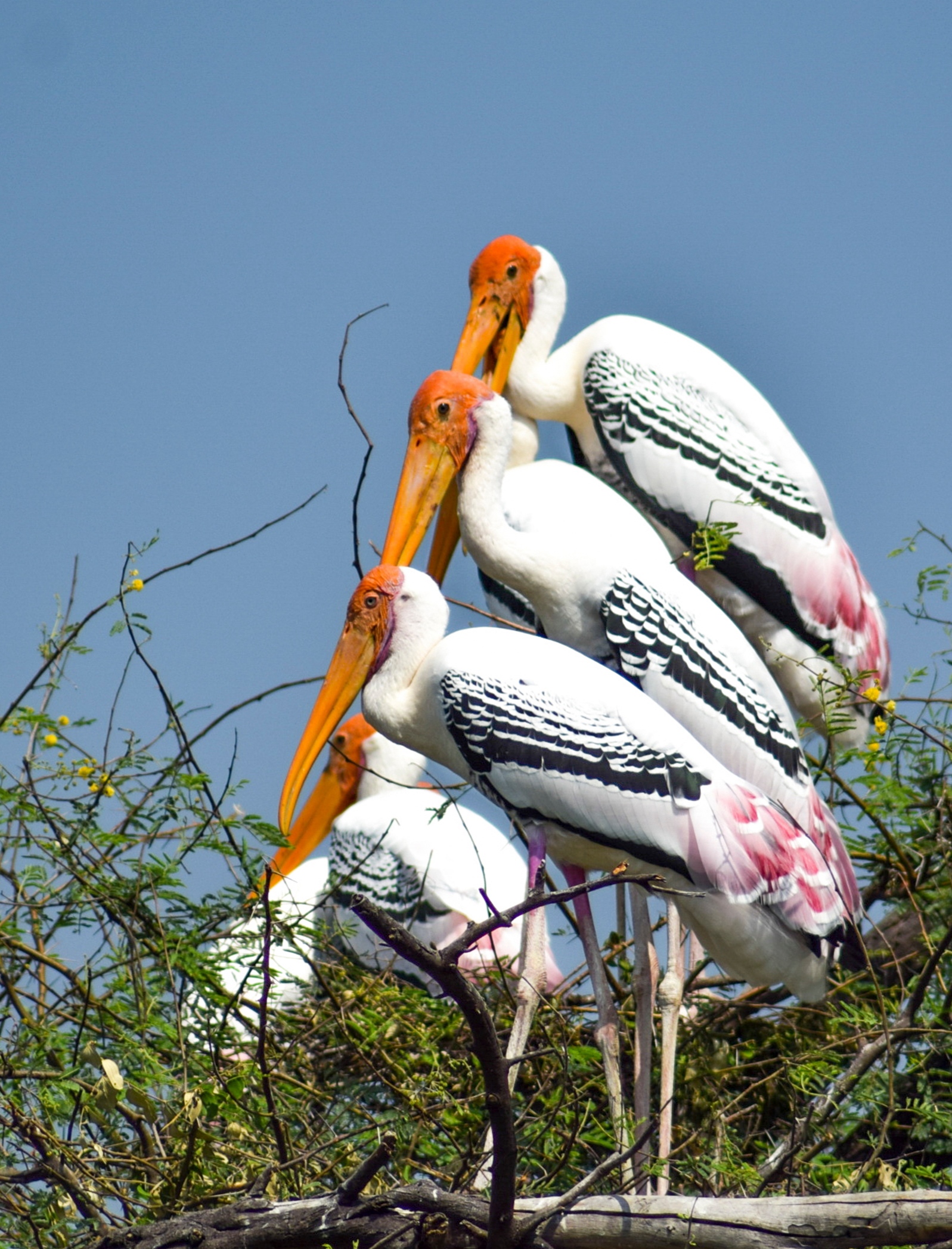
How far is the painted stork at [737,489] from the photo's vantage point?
588 cm

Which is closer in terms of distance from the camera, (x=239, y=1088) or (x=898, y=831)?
(x=239, y=1088)

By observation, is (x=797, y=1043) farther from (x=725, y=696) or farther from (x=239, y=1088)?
(x=239, y=1088)

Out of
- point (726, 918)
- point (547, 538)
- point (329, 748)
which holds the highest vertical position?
point (329, 748)

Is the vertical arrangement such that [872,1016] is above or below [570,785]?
below

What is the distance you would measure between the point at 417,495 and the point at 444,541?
0.72 metres

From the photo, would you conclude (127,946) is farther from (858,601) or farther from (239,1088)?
(858,601)

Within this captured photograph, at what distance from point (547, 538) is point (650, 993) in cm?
127

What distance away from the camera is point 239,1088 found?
3998 millimetres

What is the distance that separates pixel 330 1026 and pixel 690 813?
1.22 metres

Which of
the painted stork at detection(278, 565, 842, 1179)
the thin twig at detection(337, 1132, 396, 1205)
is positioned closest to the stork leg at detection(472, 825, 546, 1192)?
the painted stork at detection(278, 565, 842, 1179)

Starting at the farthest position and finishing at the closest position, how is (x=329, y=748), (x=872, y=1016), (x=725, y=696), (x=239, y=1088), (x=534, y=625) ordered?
(x=329, y=748) → (x=534, y=625) → (x=725, y=696) → (x=872, y=1016) → (x=239, y=1088)

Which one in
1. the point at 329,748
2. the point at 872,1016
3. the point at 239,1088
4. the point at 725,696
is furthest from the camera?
the point at 329,748

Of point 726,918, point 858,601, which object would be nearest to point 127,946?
point 726,918

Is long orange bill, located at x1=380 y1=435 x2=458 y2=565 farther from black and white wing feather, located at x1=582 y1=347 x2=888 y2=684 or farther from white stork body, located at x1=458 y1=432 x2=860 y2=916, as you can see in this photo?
black and white wing feather, located at x1=582 y1=347 x2=888 y2=684
